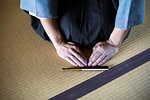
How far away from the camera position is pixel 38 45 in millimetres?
1034

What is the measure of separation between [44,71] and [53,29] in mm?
281

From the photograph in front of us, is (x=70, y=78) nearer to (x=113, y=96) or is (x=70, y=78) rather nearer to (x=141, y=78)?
(x=113, y=96)

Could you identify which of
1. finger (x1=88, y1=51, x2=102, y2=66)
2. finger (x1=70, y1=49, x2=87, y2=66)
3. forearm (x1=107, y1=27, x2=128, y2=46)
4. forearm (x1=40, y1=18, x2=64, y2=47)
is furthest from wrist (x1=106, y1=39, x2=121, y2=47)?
forearm (x1=40, y1=18, x2=64, y2=47)

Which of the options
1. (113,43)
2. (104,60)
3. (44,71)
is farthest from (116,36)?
(44,71)

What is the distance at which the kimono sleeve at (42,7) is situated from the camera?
73 cm

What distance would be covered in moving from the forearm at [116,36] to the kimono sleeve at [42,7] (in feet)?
1.28

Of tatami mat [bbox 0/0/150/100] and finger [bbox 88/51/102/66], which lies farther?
finger [bbox 88/51/102/66]

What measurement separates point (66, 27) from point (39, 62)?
300mm

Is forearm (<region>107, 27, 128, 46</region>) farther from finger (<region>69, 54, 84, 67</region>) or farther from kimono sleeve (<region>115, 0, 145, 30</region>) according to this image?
finger (<region>69, 54, 84, 67</region>)

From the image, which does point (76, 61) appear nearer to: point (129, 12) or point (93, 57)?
point (93, 57)

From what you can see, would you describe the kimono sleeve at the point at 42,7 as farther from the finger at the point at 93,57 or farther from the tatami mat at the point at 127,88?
the tatami mat at the point at 127,88

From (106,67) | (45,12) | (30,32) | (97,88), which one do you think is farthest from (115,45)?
(30,32)

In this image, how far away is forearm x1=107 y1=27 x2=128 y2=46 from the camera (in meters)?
0.85

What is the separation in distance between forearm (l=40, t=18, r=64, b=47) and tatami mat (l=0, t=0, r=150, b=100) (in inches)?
4.5
